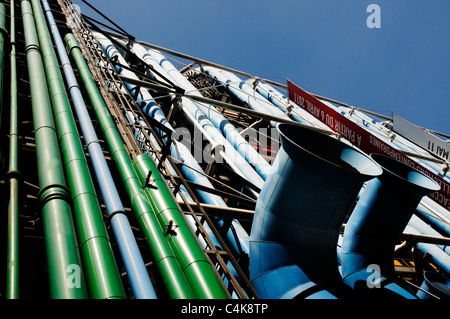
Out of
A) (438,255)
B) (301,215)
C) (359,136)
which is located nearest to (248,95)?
(359,136)

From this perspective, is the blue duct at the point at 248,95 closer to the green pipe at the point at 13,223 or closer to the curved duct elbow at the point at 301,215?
the curved duct elbow at the point at 301,215

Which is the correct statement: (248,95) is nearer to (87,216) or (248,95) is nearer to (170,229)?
(170,229)

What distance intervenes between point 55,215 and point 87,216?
37cm

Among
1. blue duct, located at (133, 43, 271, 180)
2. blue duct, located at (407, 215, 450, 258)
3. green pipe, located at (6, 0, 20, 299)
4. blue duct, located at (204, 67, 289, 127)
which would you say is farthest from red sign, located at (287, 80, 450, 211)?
green pipe, located at (6, 0, 20, 299)

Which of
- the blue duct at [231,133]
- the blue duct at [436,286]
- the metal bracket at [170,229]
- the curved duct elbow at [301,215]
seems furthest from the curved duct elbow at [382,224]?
the metal bracket at [170,229]

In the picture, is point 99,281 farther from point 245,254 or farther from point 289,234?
point 245,254

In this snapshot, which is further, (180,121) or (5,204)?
(180,121)

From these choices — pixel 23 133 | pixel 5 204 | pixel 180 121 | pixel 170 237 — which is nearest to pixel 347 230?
pixel 170 237

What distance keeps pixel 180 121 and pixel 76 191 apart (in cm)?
1187

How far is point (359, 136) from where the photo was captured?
12219mm

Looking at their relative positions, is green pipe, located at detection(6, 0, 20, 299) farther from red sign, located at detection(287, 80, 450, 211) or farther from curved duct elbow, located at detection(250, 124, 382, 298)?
red sign, located at detection(287, 80, 450, 211)
